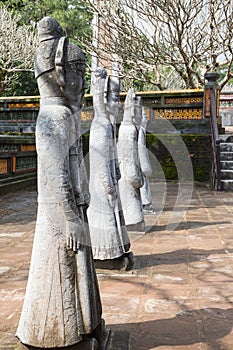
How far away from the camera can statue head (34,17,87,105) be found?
112 inches

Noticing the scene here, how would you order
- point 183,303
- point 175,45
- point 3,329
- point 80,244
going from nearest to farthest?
1. point 80,244
2. point 3,329
3. point 183,303
4. point 175,45

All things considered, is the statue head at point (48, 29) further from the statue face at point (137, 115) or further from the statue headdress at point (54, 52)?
the statue face at point (137, 115)

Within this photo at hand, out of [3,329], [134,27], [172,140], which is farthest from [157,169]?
[3,329]

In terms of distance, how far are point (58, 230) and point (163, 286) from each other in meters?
1.96

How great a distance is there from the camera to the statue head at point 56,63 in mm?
2842

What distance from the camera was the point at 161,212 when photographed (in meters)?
8.82

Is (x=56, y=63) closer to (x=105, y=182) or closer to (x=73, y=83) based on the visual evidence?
(x=73, y=83)

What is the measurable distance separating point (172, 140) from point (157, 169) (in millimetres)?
1204

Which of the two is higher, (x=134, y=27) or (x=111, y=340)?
(x=134, y=27)

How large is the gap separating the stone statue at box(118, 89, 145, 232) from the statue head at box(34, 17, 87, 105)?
3.46 metres

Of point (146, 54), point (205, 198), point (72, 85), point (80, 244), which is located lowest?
point (205, 198)

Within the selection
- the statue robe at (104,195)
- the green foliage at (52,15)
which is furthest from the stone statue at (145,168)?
the green foliage at (52,15)

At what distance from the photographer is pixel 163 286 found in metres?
4.42

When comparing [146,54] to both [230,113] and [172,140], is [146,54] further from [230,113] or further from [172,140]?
[230,113]
